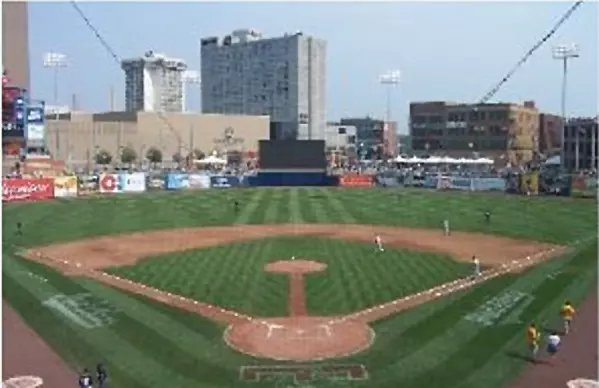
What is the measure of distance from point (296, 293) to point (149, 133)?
126 meters

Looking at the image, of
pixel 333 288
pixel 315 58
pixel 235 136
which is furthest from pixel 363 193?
pixel 315 58

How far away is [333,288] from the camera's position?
29.7 meters

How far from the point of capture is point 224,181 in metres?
88.1

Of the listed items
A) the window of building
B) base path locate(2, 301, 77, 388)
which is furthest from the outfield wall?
the window of building

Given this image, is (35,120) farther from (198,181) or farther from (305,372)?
(305,372)

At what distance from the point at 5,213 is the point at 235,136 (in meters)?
104

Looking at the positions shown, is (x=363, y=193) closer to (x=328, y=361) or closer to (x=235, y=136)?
(x=328, y=361)

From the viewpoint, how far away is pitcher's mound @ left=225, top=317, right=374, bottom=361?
21.5 m

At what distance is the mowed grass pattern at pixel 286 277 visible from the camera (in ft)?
91.2

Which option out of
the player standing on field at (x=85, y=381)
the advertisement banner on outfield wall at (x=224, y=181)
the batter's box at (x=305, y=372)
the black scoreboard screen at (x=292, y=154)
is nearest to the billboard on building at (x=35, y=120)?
the advertisement banner on outfield wall at (x=224, y=181)

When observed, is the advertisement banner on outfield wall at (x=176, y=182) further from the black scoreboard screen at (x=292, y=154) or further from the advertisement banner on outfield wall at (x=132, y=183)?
the black scoreboard screen at (x=292, y=154)

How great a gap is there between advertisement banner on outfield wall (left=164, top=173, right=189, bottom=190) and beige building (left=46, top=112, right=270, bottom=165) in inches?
2212

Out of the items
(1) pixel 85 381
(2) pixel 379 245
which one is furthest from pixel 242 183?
(1) pixel 85 381

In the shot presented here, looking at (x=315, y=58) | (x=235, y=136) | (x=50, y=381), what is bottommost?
(x=50, y=381)
